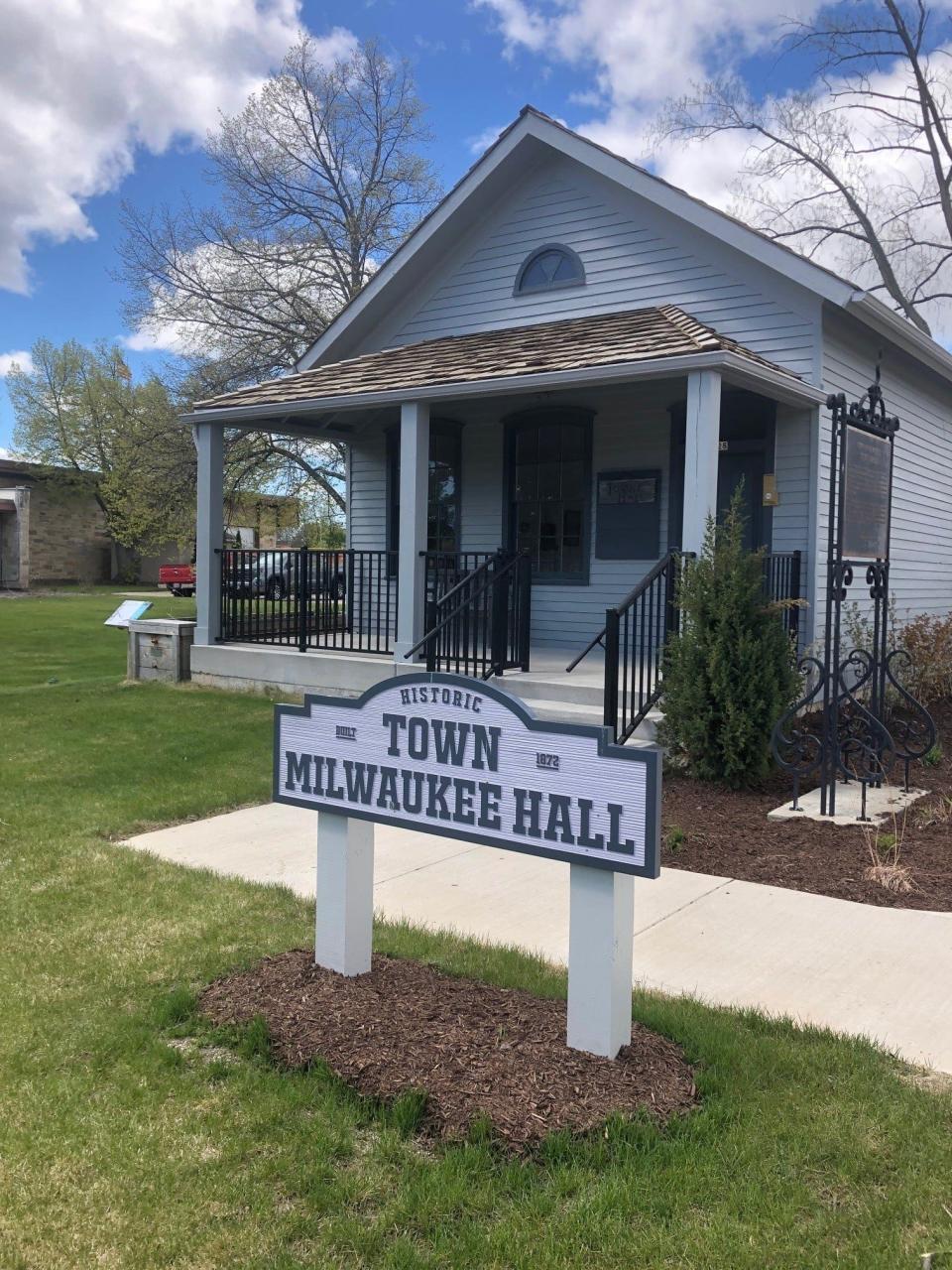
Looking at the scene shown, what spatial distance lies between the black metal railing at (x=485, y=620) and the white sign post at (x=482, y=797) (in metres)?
5.13

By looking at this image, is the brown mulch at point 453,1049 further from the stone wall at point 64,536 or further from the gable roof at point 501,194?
the stone wall at point 64,536

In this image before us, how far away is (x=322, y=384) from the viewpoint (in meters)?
11.1

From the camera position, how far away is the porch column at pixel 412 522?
9969 mm

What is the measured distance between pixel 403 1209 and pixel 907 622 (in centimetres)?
1159

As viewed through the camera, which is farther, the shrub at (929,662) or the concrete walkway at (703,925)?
the shrub at (929,662)

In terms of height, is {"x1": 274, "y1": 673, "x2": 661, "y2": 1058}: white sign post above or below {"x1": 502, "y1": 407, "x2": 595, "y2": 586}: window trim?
below

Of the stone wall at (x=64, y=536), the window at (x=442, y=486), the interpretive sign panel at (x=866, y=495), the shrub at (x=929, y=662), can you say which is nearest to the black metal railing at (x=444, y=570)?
the window at (x=442, y=486)

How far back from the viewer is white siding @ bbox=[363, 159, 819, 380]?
32.5 feet

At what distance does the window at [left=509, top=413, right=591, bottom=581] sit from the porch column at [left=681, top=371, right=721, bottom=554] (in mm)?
3257

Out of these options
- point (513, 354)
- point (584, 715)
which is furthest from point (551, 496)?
point (584, 715)

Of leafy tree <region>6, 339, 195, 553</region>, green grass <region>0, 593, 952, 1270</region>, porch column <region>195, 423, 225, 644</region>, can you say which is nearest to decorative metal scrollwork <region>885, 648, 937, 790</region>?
green grass <region>0, 593, 952, 1270</region>

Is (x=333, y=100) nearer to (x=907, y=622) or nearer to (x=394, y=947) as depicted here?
(x=907, y=622)

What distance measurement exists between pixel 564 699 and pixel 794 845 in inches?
120

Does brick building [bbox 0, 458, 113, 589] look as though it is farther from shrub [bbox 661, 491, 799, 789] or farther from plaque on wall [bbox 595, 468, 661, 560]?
shrub [bbox 661, 491, 799, 789]
